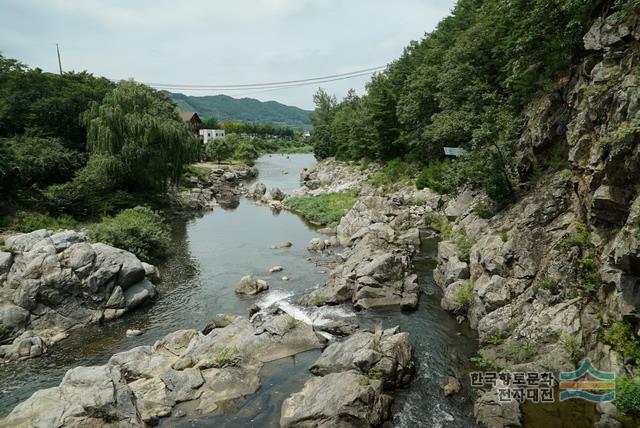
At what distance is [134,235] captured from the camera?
27.8m

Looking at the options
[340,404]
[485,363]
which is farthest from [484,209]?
[340,404]

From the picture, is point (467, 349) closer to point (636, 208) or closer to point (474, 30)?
point (636, 208)

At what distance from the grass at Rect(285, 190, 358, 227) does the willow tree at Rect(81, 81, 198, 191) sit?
14819mm

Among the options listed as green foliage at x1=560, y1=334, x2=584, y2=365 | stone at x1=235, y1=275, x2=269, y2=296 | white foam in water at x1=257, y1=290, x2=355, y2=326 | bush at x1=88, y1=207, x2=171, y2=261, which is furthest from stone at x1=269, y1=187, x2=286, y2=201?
green foliage at x1=560, y1=334, x2=584, y2=365

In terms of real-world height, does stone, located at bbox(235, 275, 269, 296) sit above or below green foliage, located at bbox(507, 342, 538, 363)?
below

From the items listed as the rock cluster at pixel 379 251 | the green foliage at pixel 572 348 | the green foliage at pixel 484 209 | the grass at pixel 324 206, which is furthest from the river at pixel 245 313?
the grass at pixel 324 206

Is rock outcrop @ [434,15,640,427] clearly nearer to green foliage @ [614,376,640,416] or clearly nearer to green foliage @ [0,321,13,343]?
green foliage @ [614,376,640,416]

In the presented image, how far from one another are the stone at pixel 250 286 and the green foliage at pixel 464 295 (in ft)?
37.8

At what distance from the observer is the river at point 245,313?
43.2 feet

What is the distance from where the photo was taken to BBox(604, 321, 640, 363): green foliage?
11.5 meters

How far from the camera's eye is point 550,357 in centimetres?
1355

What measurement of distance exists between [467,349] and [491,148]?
12109 millimetres

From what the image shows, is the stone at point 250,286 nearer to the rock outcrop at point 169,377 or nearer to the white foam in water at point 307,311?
the white foam in water at point 307,311

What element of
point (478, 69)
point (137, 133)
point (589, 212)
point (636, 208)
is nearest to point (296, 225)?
point (137, 133)
